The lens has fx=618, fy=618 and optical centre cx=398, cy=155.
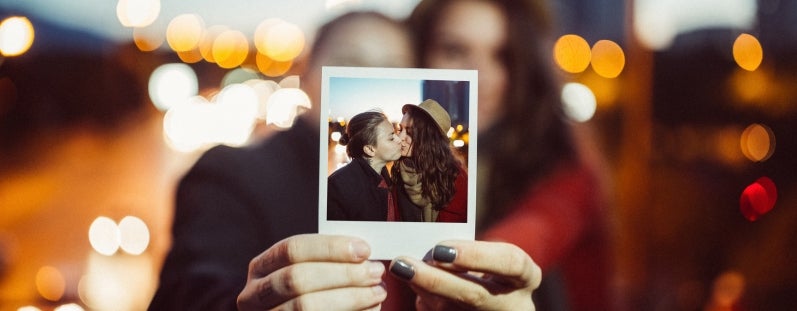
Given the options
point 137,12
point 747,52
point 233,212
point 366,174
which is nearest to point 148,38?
point 137,12

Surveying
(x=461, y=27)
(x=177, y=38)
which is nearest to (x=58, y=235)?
(x=177, y=38)

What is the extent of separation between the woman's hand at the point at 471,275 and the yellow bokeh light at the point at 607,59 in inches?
15.5

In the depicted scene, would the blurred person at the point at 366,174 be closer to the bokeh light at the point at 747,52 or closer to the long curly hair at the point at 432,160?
the long curly hair at the point at 432,160

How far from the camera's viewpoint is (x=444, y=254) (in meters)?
1.12

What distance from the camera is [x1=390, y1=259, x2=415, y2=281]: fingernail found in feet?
3.65

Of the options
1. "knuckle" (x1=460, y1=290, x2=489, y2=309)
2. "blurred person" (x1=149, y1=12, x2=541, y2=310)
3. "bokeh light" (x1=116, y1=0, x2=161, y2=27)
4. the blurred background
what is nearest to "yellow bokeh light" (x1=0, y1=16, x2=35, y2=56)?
the blurred background

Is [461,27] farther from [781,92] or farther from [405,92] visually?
[781,92]

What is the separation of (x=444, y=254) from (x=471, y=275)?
76 mm

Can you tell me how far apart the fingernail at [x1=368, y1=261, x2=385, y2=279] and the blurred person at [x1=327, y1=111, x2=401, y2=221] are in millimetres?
82

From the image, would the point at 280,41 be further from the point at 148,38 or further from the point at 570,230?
the point at 570,230

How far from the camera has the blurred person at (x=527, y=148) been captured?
3.91ft

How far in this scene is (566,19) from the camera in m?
1.21

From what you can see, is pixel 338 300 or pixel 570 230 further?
pixel 570 230

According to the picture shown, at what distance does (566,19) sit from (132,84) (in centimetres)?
85
